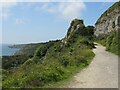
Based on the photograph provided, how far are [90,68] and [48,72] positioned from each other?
5643 mm

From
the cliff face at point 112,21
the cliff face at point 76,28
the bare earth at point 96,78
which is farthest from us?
the cliff face at point 76,28

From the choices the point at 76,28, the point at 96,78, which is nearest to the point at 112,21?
the point at 76,28

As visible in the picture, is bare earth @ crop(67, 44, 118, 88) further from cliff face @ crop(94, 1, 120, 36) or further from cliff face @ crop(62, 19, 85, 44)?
cliff face @ crop(62, 19, 85, 44)

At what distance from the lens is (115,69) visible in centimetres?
1900

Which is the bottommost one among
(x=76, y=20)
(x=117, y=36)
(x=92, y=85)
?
(x=92, y=85)

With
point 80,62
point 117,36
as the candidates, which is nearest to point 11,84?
point 80,62

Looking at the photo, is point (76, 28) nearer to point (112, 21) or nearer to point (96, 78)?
point (112, 21)

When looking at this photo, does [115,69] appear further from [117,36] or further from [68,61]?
[117,36]

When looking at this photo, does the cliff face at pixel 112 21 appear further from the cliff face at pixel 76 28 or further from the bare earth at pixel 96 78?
the bare earth at pixel 96 78

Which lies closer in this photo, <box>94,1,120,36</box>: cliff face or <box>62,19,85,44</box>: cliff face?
<box>94,1,120,36</box>: cliff face

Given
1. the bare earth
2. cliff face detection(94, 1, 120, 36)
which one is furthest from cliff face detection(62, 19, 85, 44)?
the bare earth

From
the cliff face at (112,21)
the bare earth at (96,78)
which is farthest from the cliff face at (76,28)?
the bare earth at (96,78)

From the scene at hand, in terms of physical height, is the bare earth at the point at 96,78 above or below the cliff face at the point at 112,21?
below

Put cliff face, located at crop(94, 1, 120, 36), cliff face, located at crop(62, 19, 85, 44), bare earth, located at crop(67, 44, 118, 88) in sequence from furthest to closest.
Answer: cliff face, located at crop(62, 19, 85, 44), cliff face, located at crop(94, 1, 120, 36), bare earth, located at crop(67, 44, 118, 88)
